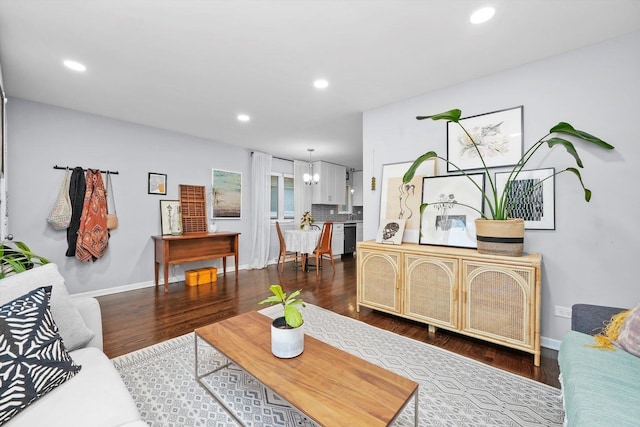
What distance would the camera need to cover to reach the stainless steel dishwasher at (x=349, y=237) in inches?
274

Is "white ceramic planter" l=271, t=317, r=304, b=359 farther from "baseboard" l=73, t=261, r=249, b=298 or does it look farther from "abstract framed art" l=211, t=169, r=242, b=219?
"abstract framed art" l=211, t=169, r=242, b=219

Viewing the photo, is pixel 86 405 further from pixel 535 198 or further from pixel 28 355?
pixel 535 198

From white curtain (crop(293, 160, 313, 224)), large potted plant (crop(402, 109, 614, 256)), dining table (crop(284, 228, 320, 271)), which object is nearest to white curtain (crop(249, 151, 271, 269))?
dining table (crop(284, 228, 320, 271))

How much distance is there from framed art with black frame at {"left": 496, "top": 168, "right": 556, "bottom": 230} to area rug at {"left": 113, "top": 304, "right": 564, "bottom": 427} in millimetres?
1277

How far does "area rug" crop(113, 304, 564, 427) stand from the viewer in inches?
59.9

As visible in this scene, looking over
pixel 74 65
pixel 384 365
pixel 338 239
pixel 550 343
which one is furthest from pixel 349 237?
pixel 74 65

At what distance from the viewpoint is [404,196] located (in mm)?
3082

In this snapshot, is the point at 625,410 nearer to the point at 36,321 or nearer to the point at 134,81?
the point at 36,321

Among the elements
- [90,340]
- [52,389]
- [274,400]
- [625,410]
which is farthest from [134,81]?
[625,410]

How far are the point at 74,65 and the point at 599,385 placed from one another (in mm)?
4232

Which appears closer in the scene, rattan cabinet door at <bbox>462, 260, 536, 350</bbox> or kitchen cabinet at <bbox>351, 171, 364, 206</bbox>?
rattan cabinet door at <bbox>462, 260, 536, 350</bbox>

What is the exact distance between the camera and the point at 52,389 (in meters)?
1.10

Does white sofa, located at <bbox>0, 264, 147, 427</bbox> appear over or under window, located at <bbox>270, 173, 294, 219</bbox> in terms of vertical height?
under

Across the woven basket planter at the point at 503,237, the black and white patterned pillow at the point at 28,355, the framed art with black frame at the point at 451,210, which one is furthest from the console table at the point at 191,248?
the woven basket planter at the point at 503,237
